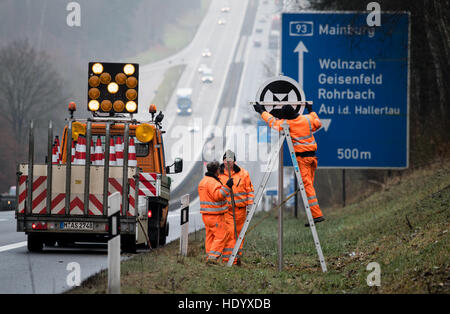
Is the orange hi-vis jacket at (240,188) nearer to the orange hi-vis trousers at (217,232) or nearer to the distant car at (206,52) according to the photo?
the orange hi-vis trousers at (217,232)

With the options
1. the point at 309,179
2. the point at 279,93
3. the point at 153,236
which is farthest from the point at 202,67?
the point at 309,179

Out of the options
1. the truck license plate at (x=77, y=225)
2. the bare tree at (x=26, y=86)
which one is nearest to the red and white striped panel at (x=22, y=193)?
the truck license plate at (x=77, y=225)

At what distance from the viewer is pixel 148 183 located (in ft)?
50.3

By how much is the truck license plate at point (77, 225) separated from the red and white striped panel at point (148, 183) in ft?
4.69

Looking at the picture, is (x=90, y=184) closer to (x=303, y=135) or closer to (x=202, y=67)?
(x=303, y=135)

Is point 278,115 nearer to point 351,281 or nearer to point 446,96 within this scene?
point 351,281

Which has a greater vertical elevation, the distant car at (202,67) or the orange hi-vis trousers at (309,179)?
the distant car at (202,67)

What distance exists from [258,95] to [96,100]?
4308 mm

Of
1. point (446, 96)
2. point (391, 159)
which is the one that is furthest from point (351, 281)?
point (446, 96)

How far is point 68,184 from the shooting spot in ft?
46.2

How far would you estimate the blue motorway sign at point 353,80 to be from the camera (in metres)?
13.1

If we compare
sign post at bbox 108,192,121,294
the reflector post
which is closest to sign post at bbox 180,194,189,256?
the reflector post

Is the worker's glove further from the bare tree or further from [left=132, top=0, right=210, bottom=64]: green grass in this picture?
[left=132, top=0, right=210, bottom=64]: green grass

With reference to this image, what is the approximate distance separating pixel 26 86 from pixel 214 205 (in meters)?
58.0
